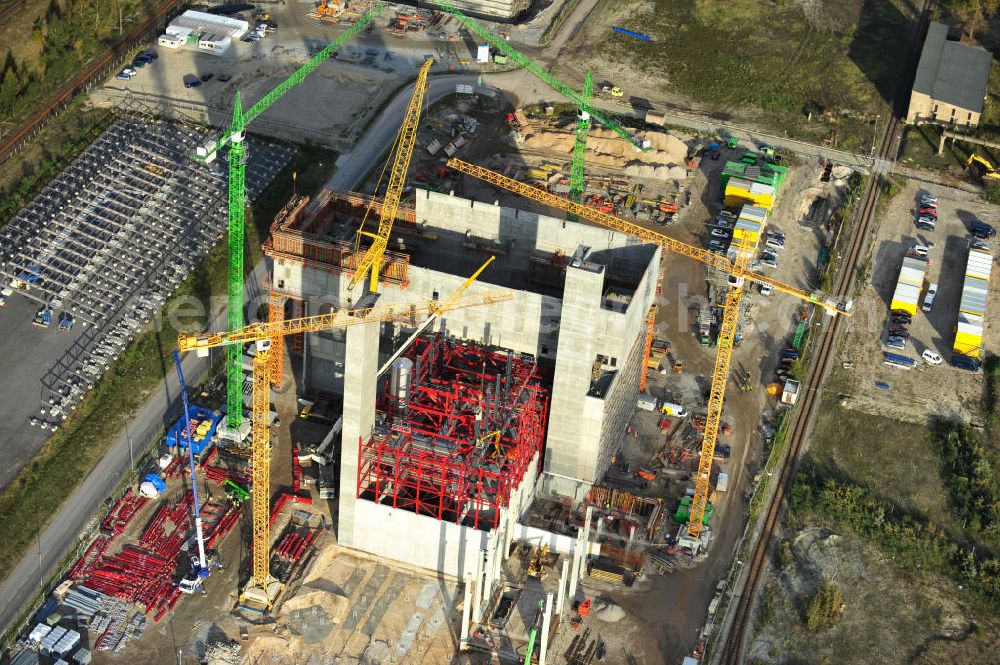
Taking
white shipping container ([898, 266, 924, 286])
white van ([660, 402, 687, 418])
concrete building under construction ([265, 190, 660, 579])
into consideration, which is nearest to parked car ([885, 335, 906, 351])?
white shipping container ([898, 266, 924, 286])

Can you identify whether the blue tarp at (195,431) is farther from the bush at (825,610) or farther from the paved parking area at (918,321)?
the paved parking area at (918,321)

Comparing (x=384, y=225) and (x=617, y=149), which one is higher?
(x=384, y=225)

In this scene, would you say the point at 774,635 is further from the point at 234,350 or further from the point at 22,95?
the point at 22,95

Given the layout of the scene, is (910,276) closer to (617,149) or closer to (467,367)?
(617,149)

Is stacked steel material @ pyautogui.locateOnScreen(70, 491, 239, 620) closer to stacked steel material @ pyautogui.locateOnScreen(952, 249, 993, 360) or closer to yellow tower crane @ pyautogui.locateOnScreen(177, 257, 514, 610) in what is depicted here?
yellow tower crane @ pyautogui.locateOnScreen(177, 257, 514, 610)

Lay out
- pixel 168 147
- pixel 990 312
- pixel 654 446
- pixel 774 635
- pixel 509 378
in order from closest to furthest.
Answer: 1. pixel 774 635
2. pixel 509 378
3. pixel 654 446
4. pixel 990 312
5. pixel 168 147

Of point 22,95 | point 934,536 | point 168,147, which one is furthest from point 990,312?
point 22,95

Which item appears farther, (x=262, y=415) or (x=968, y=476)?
(x=968, y=476)

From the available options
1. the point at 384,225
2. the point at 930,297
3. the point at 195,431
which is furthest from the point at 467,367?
the point at 930,297
